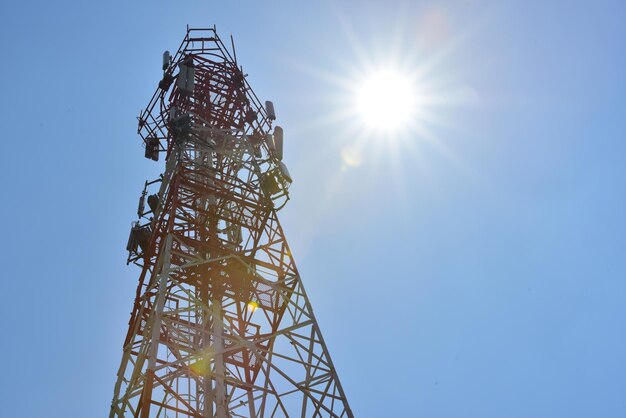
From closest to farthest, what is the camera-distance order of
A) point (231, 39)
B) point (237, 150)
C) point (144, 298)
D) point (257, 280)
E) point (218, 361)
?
1. point (218, 361)
2. point (144, 298)
3. point (257, 280)
4. point (237, 150)
5. point (231, 39)

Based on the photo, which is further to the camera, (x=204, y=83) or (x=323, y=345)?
(x=204, y=83)

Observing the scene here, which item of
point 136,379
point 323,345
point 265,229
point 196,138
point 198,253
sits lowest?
point 136,379

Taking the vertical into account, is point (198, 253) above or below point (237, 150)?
below

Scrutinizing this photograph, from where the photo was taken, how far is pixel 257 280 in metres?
20.9

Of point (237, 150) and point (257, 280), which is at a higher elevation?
point (237, 150)

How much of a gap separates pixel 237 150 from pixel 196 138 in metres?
2.08

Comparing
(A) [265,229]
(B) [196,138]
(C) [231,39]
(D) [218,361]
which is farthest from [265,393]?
(C) [231,39]

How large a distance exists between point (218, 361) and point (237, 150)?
32.9 feet

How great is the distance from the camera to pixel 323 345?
18.3m


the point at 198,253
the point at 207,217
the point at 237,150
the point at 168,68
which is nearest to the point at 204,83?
the point at 168,68

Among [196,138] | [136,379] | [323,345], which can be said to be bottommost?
[136,379]

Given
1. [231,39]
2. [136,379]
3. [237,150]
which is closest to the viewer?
[136,379]

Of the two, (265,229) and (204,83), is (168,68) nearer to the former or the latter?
(204,83)

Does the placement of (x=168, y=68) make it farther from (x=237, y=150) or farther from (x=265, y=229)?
(x=265, y=229)
